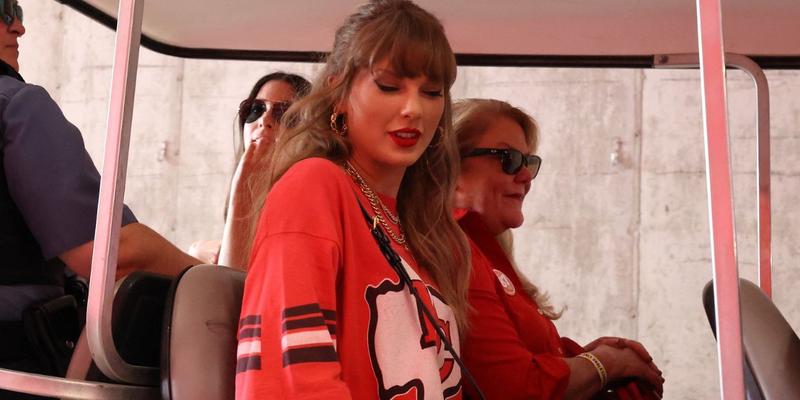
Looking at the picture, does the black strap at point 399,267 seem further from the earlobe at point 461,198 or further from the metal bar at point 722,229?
the earlobe at point 461,198

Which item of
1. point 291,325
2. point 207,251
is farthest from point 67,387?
point 207,251

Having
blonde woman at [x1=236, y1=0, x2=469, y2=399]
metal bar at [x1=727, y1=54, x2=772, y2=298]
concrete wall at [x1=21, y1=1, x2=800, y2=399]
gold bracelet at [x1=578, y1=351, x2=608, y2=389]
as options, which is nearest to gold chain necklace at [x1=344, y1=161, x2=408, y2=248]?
blonde woman at [x1=236, y1=0, x2=469, y2=399]

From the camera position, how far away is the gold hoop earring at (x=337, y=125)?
1.79 m

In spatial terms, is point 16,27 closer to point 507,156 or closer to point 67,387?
point 67,387

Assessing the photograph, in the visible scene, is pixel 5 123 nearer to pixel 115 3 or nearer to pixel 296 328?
pixel 115 3

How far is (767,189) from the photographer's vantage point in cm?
273

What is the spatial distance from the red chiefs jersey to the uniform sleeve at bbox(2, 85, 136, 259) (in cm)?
59

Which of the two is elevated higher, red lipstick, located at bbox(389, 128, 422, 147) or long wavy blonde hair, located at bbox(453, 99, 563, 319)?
long wavy blonde hair, located at bbox(453, 99, 563, 319)

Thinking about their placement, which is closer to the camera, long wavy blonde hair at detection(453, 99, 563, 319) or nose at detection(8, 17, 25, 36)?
nose at detection(8, 17, 25, 36)

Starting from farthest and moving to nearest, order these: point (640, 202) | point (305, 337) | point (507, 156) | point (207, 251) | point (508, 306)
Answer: point (640, 202) → point (207, 251) → point (507, 156) → point (508, 306) → point (305, 337)

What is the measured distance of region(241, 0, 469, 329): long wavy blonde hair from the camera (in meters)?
1.75

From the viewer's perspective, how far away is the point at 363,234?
1602mm

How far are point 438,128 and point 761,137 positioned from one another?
1195 millimetres

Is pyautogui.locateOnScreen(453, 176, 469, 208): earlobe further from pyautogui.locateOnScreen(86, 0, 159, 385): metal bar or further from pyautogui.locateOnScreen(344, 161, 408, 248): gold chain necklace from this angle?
pyautogui.locateOnScreen(86, 0, 159, 385): metal bar
